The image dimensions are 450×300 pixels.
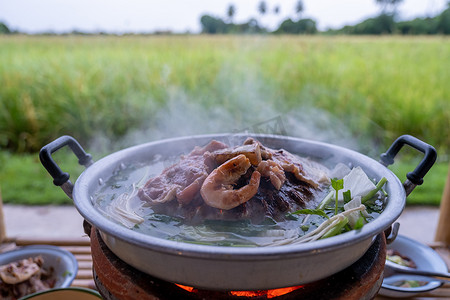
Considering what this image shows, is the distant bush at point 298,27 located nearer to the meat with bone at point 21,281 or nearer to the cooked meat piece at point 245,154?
the cooked meat piece at point 245,154

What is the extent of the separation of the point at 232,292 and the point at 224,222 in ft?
1.09

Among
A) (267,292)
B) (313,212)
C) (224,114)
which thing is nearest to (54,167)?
(267,292)

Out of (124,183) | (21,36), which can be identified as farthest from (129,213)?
(21,36)

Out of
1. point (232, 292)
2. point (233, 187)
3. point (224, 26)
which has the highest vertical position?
point (224, 26)

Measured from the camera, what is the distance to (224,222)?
1.73m

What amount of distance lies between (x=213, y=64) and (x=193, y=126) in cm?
203

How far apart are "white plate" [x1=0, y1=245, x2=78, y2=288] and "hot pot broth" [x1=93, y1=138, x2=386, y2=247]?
1230mm

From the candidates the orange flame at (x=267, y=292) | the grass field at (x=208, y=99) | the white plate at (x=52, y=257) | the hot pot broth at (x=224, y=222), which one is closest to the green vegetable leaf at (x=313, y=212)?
the hot pot broth at (x=224, y=222)

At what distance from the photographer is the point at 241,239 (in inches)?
63.0

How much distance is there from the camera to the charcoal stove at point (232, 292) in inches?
60.9

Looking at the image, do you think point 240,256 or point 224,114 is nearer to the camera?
point 240,256

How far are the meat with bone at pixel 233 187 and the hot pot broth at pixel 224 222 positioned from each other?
0.03 m

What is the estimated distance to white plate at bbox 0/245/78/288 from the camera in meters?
2.91

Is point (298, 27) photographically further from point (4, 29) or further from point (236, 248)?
point (236, 248)
